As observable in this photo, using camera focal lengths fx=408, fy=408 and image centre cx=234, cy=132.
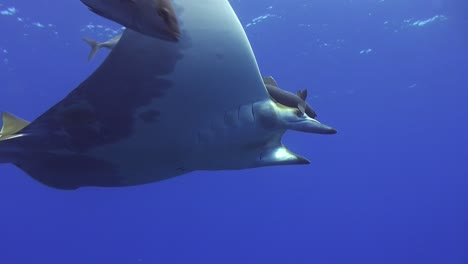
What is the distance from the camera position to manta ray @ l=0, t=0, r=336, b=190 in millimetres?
2371

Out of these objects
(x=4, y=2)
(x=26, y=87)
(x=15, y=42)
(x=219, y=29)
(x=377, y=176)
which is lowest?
(x=377, y=176)

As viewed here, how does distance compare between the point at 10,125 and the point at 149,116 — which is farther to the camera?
the point at 10,125

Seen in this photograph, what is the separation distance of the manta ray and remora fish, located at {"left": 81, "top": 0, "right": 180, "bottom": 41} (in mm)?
650

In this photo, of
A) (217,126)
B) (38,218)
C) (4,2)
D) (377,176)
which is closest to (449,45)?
(4,2)

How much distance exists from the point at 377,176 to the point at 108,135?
51.0m

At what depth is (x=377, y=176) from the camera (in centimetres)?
4994

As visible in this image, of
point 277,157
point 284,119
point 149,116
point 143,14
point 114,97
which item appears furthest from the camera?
point 277,157

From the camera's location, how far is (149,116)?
2.64 metres

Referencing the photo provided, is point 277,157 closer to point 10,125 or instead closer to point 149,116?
point 149,116

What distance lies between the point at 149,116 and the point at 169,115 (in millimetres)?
128

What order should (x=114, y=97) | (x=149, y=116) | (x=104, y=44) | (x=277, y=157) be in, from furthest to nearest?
(x=104, y=44), (x=277, y=157), (x=149, y=116), (x=114, y=97)

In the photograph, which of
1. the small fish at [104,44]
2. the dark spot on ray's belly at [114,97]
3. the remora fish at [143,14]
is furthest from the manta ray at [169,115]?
the small fish at [104,44]

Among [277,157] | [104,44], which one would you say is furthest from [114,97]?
[104,44]

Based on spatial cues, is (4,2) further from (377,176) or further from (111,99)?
(377,176)
